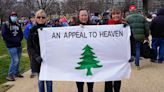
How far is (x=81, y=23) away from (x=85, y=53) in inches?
21.1

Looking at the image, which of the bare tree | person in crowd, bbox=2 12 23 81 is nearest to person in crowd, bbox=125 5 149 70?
person in crowd, bbox=2 12 23 81

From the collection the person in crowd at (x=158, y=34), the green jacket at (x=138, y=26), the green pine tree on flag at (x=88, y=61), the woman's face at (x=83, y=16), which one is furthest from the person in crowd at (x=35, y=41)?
the person in crowd at (x=158, y=34)

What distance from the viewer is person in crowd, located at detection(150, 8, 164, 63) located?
12.6m

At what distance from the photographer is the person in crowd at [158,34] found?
12.6 meters

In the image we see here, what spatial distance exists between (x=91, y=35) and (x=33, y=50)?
3.39 ft

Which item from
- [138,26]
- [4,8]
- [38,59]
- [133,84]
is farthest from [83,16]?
[4,8]

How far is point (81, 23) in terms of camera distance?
716 cm

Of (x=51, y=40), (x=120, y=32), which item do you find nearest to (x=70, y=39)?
(x=51, y=40)

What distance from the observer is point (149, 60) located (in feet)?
43.9

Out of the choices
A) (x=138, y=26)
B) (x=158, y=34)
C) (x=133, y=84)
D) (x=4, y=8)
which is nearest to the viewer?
(x=133, y=84)

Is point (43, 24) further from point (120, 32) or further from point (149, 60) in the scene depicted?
point (149, 60)

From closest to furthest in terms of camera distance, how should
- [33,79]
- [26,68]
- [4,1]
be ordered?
[33,79] → [26,68] → [4,1]

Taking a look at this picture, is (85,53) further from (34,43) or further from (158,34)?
(158,34)

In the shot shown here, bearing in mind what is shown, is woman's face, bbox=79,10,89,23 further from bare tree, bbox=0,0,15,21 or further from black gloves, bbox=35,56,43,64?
bare tree, bbox=0,0,15,21
